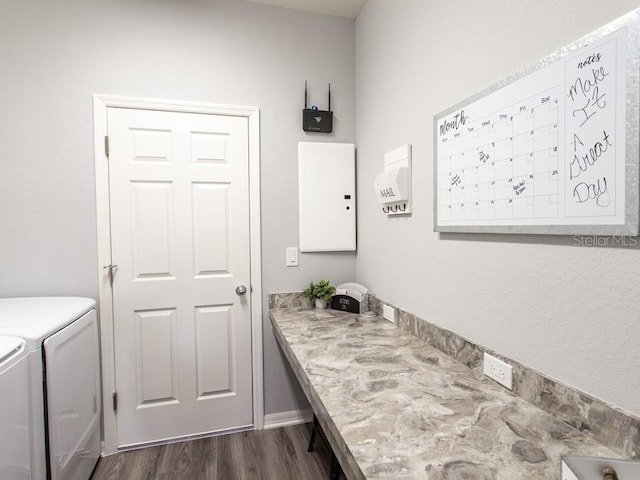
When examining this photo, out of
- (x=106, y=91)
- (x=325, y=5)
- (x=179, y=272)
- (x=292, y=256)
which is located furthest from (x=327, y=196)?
(x=106, y=91)

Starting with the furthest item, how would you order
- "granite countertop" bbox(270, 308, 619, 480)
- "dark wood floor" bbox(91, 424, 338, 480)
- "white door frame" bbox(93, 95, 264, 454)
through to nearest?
"white door frame" bbox(93, 95, 264, 454), "dark wood floor" bbox(91, 424, 338, 480), "granite countertop" bbox(270, 308, 619, 480)

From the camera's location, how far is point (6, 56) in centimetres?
185

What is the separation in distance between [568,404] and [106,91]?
8.14 ft

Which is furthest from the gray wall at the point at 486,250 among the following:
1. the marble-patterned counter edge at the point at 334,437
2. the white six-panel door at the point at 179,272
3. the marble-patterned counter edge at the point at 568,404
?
the white six-panel door at the point at 179,272

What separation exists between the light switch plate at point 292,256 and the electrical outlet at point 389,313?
0.67 meters

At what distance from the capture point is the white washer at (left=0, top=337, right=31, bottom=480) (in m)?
1.13

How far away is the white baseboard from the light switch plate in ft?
3.25

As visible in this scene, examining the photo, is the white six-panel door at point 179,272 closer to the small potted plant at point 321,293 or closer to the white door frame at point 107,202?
the white door frame at point 107,202

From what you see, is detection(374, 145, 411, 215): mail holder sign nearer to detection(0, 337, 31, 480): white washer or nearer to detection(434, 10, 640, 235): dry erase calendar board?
detection(434, 10, 640, 235): dry erase calendar board

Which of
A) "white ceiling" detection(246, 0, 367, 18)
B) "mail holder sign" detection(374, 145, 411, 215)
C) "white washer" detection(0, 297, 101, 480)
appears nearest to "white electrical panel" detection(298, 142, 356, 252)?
"mail holder sign" detection(374, 145, 411, 215)

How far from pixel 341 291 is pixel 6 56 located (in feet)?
7.37

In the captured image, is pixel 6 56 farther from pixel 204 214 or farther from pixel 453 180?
pixel 453 180

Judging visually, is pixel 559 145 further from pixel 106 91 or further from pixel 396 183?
pixel 106 91

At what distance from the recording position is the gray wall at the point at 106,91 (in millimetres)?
1878
